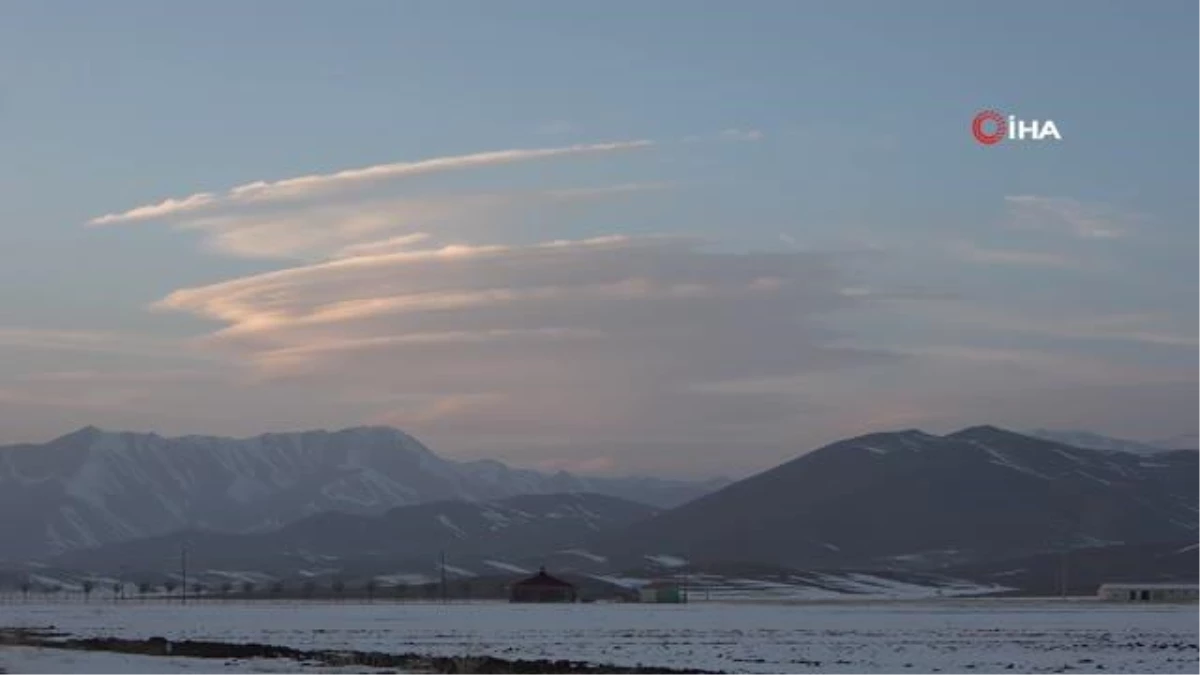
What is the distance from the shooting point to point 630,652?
88.5 meters

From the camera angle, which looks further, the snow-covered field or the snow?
the snow-covered field

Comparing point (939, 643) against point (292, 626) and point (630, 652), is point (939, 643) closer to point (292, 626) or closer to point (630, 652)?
point (630, 652)

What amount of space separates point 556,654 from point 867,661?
1535 cm

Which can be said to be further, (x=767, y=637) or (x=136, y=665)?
(x=767, y=637)

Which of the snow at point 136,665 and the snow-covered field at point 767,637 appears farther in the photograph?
the snow-covered field at point 767,637

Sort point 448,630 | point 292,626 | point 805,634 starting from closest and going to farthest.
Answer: point 805,634
point 448,630
point 292,626

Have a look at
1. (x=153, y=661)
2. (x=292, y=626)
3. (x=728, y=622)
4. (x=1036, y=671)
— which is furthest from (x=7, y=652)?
(x=728, y=622)

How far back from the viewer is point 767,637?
10725 centimetres

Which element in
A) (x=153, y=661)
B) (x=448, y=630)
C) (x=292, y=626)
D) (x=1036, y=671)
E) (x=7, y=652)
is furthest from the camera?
(x=292, y=626)

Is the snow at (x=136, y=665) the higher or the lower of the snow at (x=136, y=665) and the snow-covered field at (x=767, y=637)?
the lower

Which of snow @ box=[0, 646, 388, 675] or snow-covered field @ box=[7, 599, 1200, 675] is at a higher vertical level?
snow-covered field @ box=[7, 599, 1200, 675]

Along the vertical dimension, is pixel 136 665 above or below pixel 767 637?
below

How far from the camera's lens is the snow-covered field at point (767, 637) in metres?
77.9

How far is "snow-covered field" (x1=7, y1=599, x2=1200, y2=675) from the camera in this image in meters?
77.9
